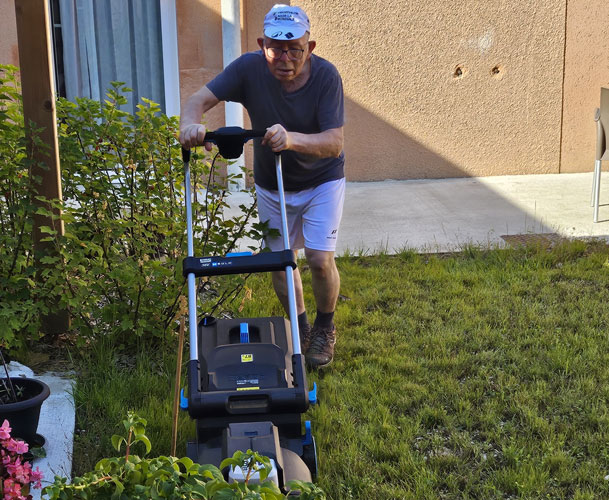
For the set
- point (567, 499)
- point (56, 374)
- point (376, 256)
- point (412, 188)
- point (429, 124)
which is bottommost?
point (567, 499)

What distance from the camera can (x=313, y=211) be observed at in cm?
445

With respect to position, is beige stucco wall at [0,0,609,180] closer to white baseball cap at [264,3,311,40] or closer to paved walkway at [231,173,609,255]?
paved walkway at [231,173,609,255]

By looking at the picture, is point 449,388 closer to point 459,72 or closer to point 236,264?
point 236,264

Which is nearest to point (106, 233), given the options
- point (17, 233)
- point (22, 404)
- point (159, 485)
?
point (17, 233)

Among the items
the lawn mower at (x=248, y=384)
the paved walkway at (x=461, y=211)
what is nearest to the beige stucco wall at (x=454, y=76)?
the paved walkway at (x=461, y=211)

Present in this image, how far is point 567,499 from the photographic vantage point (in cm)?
338

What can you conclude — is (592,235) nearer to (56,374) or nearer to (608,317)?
(608,317)

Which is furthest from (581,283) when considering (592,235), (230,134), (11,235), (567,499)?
(11,235)

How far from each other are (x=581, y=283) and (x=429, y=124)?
3710 mm

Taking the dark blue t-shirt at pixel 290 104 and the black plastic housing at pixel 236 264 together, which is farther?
the dark blue t-shirt at pixel 290 104

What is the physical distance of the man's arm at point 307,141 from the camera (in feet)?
11.7

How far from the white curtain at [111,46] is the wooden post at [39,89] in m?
4.45

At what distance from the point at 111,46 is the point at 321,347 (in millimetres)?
5328

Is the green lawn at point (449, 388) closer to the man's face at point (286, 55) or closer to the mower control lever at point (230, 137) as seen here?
the mower control lever at point (230, 137)
